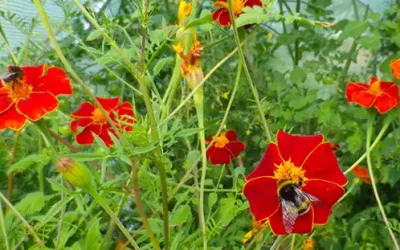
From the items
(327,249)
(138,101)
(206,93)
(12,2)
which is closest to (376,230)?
(327,249)

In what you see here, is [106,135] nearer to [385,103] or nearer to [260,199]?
[260,199]

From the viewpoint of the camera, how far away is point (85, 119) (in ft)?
2.83

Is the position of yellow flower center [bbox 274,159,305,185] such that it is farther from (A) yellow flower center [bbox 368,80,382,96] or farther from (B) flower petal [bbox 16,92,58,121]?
(A) yellow flower center [bbox 368,80,382,96]

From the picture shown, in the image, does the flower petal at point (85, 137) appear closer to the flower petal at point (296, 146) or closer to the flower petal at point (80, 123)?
the flower petal at point (80, 123)

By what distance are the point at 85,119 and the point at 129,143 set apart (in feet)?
0.83

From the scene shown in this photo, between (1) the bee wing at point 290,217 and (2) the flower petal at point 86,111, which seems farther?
(2) the flower petal at point 86,111

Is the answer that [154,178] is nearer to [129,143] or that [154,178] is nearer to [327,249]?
[129,143]

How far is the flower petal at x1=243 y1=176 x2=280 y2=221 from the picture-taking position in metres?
0.67

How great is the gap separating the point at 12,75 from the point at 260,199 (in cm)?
27

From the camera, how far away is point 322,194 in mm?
673

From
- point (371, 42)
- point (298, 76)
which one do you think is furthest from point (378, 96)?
point (298, 76)

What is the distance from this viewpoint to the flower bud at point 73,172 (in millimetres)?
577

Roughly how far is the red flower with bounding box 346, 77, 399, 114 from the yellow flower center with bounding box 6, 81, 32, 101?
18.9 inches

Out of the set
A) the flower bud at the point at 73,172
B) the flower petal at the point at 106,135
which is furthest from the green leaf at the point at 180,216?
the flower bud at the point at 73,172
